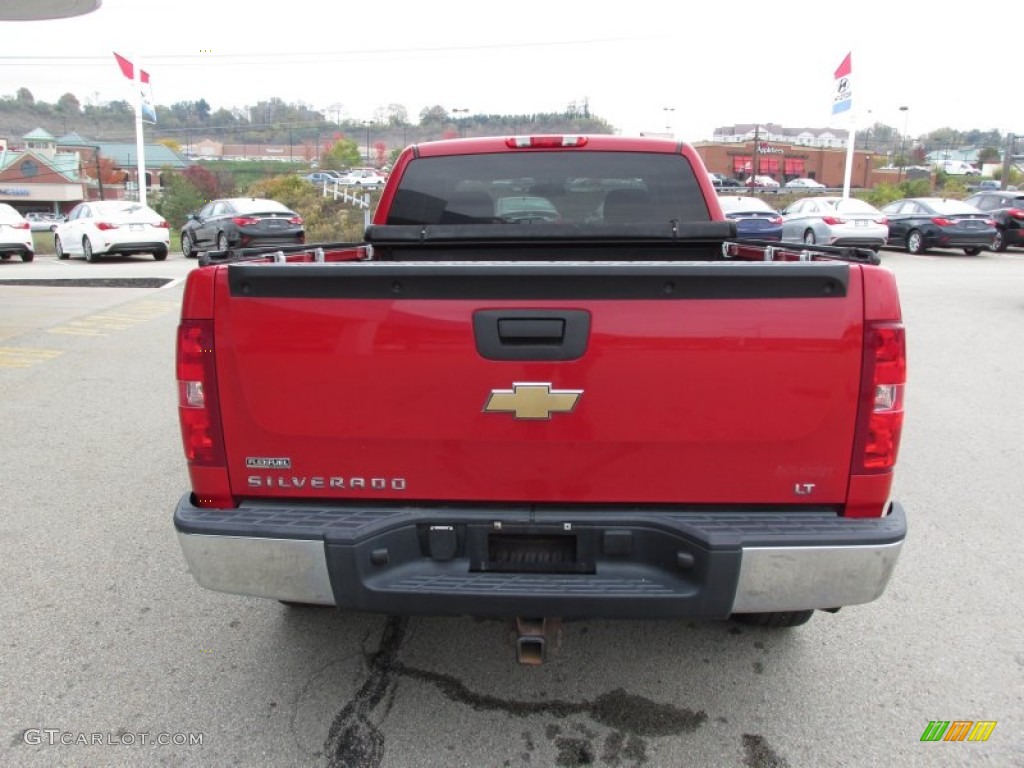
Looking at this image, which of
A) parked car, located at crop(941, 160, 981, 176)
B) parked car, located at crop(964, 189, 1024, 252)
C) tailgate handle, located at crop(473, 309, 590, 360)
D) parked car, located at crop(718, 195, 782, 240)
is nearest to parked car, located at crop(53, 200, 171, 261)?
parked car, located at crop(718, 195, 782, 240)

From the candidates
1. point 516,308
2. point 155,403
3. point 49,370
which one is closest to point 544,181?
point 516,308

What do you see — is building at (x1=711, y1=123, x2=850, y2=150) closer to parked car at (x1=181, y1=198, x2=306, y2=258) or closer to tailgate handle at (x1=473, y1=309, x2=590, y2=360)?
parked car at (x1=181, y1=198, x2=306, y2=258)

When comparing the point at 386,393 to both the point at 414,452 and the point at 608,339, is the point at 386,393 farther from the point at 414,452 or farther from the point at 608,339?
the point at 608,339

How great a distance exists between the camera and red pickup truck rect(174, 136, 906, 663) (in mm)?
2293

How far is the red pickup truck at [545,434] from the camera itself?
2.29m

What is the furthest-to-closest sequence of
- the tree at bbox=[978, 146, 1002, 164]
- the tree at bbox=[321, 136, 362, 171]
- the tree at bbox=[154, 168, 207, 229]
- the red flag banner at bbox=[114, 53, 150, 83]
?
the tree at bbox=[978, 146, 1002, 164], the tree at bbox=[321, 136, 362, 171], the tree at bbox=[154, 168, 207, 229], the red flag banner at bbox=[114, 53, 150, 83]

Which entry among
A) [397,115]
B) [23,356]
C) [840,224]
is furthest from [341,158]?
[23,356]

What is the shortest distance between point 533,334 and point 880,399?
1.05 m

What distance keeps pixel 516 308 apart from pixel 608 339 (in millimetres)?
285

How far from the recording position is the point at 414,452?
2418 mm

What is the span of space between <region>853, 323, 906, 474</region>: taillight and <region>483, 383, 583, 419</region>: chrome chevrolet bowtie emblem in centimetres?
85

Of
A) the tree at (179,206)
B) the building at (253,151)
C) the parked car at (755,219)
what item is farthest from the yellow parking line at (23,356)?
the building at (253,151)

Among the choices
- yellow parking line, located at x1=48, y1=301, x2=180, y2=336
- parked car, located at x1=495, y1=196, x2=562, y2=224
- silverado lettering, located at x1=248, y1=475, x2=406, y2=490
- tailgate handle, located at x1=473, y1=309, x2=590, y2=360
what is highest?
parked car, located at x1=495, y1=196, x2=562, y2=224

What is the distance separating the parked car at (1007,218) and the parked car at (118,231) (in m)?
22.4
